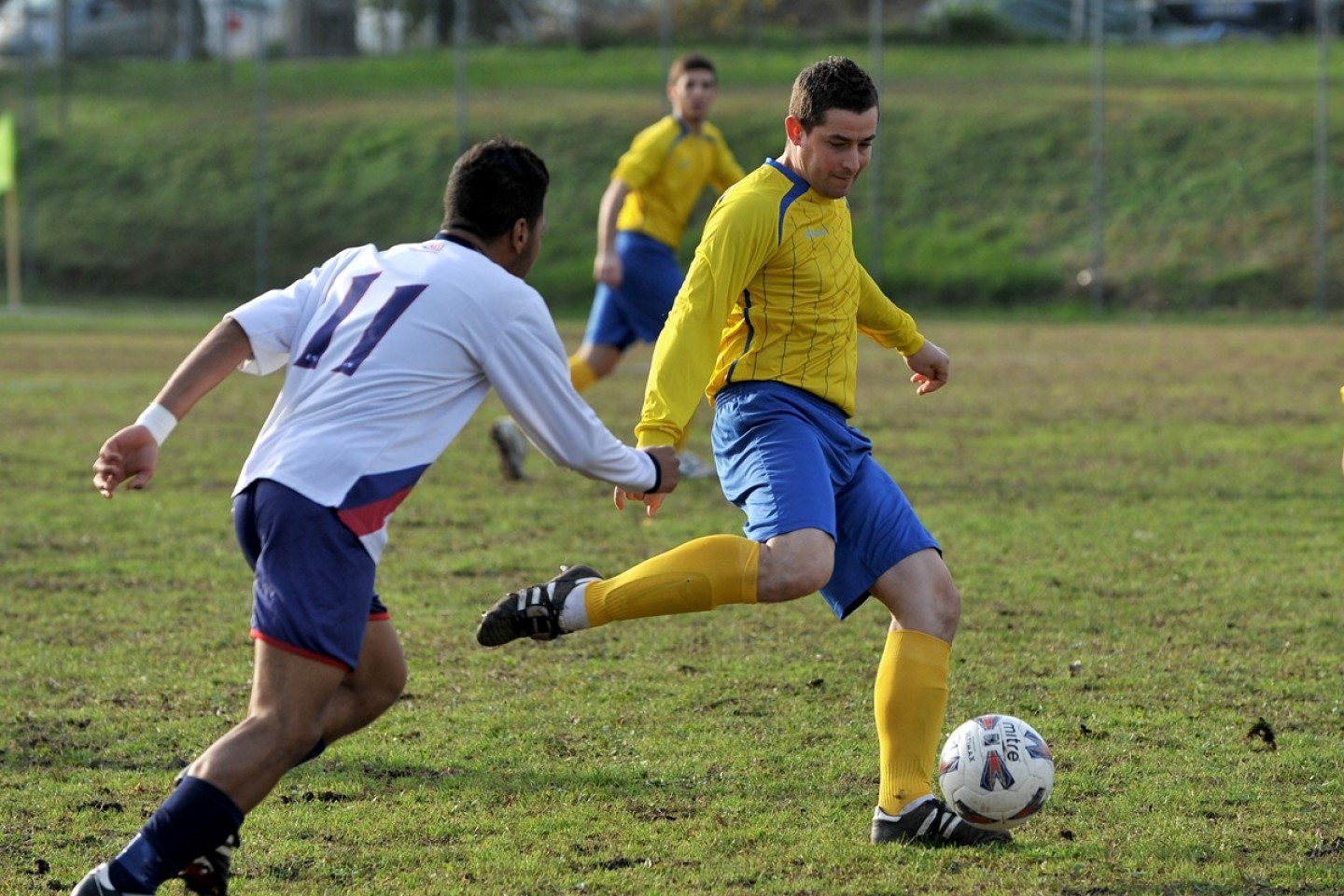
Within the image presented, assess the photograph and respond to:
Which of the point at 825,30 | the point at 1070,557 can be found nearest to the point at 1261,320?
the point at 825,30

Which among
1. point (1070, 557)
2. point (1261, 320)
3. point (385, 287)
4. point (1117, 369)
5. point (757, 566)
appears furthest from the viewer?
point (1261, 320)

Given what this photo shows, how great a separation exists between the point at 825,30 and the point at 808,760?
29.4m

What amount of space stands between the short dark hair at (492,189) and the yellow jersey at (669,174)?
20.0ft

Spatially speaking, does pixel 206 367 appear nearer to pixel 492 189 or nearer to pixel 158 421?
pixel 158 421

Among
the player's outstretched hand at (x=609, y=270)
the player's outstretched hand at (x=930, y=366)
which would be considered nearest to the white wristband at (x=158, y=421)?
the player's outstretched hand at (x=930, y=366)

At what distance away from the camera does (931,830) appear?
3953mm

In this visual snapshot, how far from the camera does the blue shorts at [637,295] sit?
9742 mm

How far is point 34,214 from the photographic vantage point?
1165 inches

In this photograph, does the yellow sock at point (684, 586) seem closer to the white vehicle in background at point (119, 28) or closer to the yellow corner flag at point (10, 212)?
the yellow corner flag at point (10, 212)

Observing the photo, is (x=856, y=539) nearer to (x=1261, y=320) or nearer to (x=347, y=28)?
(x=1261, y=320)

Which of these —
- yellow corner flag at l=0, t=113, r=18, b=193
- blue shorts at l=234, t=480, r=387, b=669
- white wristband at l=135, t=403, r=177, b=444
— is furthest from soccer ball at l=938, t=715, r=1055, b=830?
yellow corner flag at l=0, t=113, r=18, b=193

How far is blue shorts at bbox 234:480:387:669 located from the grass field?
733mm

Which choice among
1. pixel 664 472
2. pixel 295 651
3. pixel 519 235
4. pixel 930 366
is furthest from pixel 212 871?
pixel 930 366

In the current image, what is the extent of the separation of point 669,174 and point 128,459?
21.9 feet
